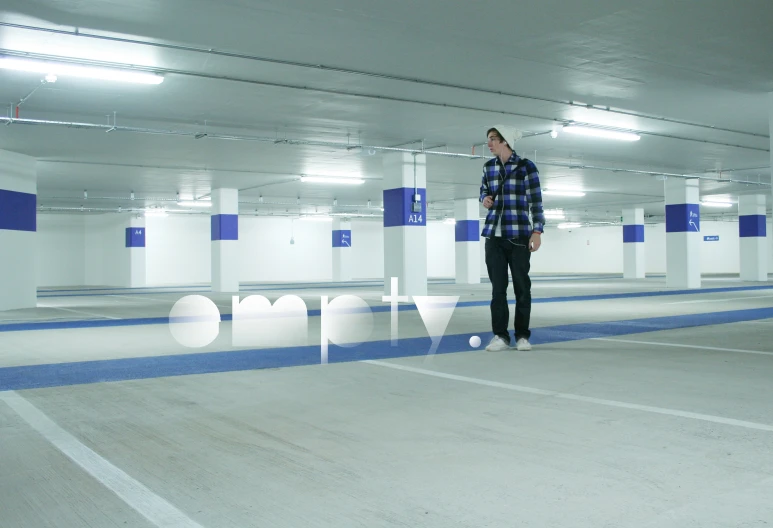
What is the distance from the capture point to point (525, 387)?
507cm

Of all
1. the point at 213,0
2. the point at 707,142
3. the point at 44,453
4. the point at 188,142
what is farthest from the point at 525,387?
the point at 707,142

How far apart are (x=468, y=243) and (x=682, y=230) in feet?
31.2

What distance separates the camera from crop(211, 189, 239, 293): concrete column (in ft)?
88.4

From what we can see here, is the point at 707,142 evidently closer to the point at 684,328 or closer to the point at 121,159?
the point at 684,328

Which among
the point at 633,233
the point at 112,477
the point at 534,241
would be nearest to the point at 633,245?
the point at 633,233

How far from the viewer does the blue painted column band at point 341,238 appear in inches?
1615

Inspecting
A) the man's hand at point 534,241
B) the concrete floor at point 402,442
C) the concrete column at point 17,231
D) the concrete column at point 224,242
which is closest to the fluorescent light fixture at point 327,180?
the concrete column at point 224,242

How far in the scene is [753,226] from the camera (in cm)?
3266

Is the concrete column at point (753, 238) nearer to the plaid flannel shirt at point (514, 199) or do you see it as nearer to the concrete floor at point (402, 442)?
the concrete floor at point (402, 442)

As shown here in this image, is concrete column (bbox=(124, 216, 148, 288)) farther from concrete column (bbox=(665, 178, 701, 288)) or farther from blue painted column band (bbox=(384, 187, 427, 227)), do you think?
concrete column (bbox=(665, 178, 701, 288))

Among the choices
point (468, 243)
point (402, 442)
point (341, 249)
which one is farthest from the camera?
point (341, 249)

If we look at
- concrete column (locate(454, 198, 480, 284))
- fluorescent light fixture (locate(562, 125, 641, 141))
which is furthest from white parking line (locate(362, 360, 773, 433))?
concrete column (locate(454, 198, 480, 284))

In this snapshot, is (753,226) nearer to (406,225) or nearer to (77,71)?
(406,225)

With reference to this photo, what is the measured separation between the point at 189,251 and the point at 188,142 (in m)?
23.7
